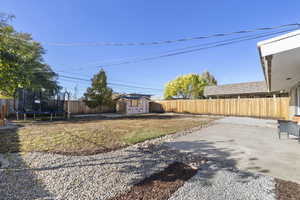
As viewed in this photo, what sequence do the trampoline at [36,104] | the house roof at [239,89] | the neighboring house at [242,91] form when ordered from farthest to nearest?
1. the house roof at [239,89]
2. the neighboring house at [242,91]
3. the trampoline at [36,104]

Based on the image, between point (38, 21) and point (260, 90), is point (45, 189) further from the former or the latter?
point (260, 90)

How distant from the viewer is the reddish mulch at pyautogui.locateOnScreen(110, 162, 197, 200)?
180 centimetres

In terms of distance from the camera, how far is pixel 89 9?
676cm

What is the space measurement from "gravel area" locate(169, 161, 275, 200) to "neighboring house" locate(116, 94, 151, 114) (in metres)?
15.8

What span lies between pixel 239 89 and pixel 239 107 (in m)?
6.05

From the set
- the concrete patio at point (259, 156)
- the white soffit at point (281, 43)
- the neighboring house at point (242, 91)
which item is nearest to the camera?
the white soffit at point (281, 43)

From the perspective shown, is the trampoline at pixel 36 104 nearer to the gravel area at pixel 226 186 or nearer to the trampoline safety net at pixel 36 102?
the trampoline safety net at pixel 36 102

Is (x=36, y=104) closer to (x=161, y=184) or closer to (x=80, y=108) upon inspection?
(x=80, y=108)

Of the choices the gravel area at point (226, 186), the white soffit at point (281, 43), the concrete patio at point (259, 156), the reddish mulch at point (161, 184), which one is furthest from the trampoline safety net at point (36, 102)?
the white soffit at point (281, 43)

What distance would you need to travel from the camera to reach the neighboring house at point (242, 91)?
15.9 meters

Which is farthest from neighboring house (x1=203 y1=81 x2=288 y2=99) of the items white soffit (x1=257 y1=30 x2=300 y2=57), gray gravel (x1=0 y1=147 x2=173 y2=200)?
gray gravel (x1=0 y1=147 x2=173 y2=200)

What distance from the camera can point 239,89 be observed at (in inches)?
691

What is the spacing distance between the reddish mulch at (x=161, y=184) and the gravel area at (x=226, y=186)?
0.11 meters

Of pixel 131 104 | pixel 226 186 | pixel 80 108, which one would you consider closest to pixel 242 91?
pixel 131 104
